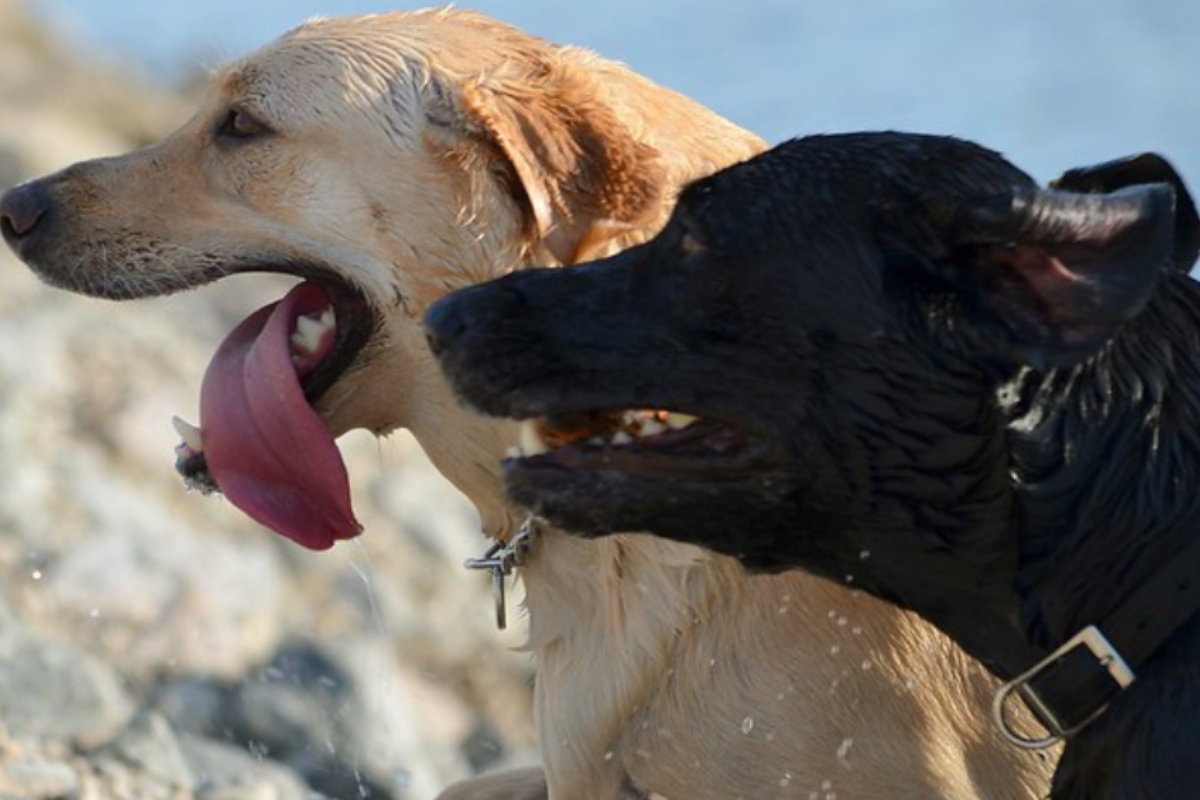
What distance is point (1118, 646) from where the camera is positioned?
448 centimetres

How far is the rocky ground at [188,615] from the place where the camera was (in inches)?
299

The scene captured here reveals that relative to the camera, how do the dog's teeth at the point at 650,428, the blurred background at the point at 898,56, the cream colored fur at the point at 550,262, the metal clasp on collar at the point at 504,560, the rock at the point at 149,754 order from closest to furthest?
1. the dog's teeth at the point at 650,428
2. the cream colored fur at the point at 550,262
3. the metal clasp on collar at the point at 504,560
4. the rock at the point at 149,754
5. the blurred background at the point at 898,56

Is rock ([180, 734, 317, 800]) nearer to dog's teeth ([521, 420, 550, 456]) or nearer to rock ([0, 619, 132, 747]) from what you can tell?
rock ([0, 619, 132, 747])

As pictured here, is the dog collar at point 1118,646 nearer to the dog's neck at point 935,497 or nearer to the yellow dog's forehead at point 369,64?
the dog's neck at point 935,497

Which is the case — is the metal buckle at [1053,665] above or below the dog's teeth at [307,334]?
below

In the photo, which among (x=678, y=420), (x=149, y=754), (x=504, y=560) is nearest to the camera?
(x=678, y=420)

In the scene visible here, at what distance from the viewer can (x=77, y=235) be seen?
6059 mm

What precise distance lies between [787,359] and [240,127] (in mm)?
1823

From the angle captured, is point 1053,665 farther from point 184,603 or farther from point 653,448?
point 184,603

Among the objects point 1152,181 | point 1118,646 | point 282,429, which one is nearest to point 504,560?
point 282,429

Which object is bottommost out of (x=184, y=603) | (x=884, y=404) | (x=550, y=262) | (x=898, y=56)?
(x=898, y=56)

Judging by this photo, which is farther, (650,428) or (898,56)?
(898,56)

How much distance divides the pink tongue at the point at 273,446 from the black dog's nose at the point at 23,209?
1.76ft

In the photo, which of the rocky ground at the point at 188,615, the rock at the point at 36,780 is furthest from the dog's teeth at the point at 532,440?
the rock at the point at 36,780
